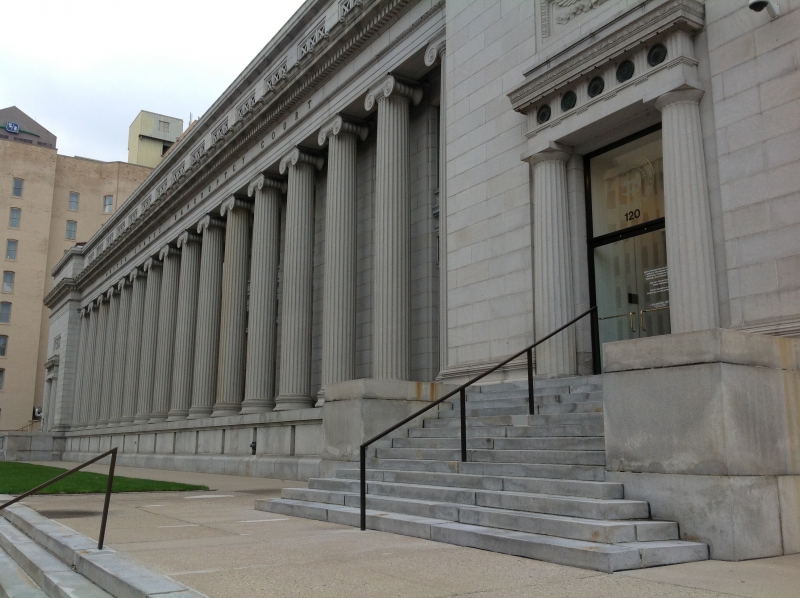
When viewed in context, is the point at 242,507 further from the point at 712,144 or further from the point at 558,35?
the point at 558,35

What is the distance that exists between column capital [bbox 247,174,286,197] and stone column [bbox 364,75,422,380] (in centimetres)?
814

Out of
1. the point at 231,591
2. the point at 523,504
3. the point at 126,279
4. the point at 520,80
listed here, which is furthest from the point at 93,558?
the point at 126,279

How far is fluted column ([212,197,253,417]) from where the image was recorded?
30.4 meters

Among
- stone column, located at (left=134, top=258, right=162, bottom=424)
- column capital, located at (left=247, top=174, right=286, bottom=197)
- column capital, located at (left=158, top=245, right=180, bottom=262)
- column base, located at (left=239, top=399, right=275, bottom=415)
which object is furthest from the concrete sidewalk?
stone column, located at (left=134, top=258, right=162, bottom=424)

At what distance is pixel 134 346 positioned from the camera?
142ft

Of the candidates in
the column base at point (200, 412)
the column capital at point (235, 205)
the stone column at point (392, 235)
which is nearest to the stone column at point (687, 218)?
the stone column at point (392, 235)

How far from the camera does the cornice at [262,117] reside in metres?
22.2

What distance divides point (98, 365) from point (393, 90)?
37.3 metres

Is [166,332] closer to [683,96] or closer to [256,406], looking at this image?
[256,406]

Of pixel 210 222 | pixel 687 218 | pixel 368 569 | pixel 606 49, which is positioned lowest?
pixel 368 569

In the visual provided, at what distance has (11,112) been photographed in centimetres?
9194

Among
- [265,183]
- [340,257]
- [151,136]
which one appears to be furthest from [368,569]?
[151,136]

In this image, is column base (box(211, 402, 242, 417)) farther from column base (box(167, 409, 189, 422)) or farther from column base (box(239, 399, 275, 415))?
column base (box(167, 409, 189, 422))

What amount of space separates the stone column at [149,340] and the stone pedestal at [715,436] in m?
34.7
